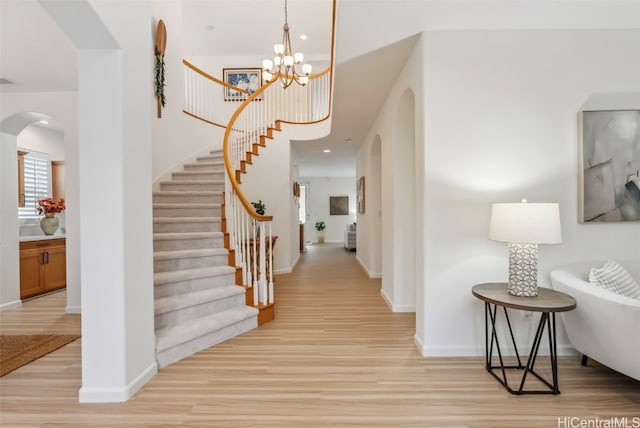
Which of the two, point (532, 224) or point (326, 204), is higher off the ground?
point (326, 204)

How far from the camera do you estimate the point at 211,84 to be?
6.50 metres

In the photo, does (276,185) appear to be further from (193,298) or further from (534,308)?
(534,308)

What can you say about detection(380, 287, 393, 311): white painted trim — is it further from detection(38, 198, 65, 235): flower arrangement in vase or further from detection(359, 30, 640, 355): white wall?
detection(38, 198, 65, 235): flower arrangement in vase

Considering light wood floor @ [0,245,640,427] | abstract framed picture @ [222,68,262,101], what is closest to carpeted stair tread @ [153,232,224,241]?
light wood floor @ [0,245,640,427]

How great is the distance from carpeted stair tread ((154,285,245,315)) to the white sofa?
2.84 m

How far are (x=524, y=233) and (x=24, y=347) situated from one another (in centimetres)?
425

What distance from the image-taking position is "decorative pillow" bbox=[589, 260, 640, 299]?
226 cm

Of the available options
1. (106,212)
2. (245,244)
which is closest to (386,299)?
(245,244)

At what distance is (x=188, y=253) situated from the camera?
3264mm

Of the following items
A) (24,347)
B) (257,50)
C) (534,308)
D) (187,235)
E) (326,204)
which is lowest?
(24,347)

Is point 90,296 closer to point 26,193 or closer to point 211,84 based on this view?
point 26,193

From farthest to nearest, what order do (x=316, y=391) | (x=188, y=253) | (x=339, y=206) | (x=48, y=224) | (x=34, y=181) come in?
(x=339, y=206), (x=34, y=181), (x=48, y=224), (x=188, y=253), (x=316, y=391)

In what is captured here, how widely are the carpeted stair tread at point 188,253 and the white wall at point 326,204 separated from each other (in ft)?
30.3

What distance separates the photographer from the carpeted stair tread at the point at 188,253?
3079 mm
